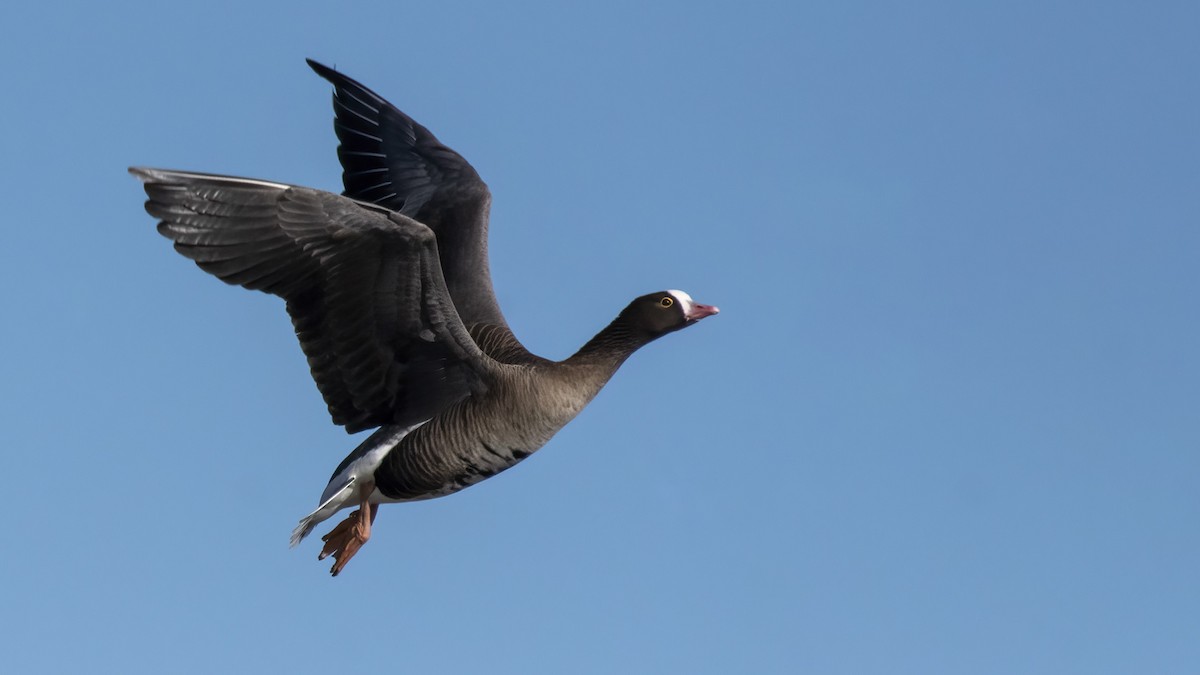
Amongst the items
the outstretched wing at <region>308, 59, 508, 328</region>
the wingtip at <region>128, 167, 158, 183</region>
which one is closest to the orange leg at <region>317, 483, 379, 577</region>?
the outstretched wing at <region>308, 59, 508, 328</region>

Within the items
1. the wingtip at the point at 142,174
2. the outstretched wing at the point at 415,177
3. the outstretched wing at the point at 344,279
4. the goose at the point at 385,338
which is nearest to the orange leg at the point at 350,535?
the goose at the point at 385,338

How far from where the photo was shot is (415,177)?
16062 mm

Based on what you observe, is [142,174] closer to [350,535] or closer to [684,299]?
[350,535]

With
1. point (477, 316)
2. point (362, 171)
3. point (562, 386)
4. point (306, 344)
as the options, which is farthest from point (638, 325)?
point (362, 171)

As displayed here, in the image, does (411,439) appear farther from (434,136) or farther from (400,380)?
(434,136)

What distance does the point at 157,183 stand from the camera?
11.4 m

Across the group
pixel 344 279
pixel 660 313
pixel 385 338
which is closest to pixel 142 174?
pixel 344 279

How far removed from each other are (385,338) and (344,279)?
0.84 m

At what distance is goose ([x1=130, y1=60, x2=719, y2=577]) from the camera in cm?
1186

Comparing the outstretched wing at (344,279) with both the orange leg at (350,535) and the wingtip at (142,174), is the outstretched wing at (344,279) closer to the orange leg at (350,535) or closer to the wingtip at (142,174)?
the wingtip at (142,174)

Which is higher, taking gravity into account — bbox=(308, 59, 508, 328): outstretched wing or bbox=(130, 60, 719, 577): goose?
bbox=(308, 59, 508, 328): outstretched wing

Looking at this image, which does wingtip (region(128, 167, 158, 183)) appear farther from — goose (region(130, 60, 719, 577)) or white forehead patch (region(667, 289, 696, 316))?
white forehead patch (region(667, 289, 696, 316))

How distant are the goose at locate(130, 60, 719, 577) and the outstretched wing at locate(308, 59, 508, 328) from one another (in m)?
0.61

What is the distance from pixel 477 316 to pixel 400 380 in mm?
1935
